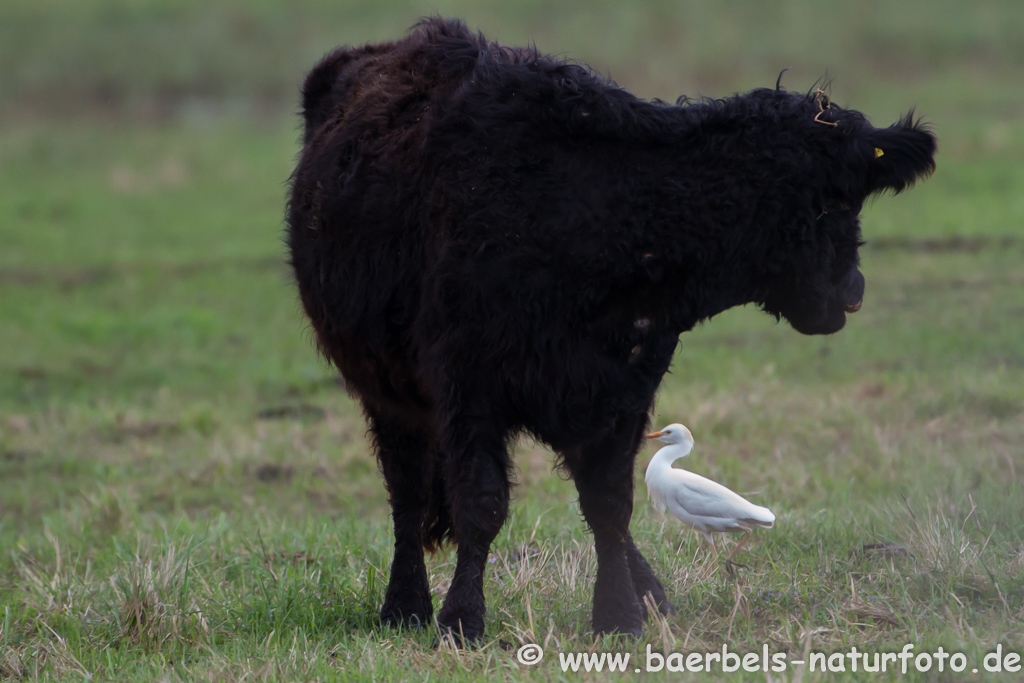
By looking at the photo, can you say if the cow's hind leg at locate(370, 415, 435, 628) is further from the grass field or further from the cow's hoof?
the grass field

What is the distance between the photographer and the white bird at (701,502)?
4.05 m

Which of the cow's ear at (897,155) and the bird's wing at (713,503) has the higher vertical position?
the cow's ear at (897,155)

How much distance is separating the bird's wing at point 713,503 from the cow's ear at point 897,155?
1.21m

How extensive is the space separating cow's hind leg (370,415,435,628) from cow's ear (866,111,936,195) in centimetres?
190

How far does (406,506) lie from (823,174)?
1996 millimetres

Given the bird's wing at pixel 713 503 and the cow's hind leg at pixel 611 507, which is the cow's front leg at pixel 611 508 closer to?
the cow's hind leg at pixel 611 507

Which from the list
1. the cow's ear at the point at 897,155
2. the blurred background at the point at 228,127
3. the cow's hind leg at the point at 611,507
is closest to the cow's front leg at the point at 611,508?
the cow's hind leg at the point at 611,507

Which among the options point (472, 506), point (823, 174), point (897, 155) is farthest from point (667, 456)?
point (897, 155)

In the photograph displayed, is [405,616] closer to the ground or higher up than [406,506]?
closer to the ground

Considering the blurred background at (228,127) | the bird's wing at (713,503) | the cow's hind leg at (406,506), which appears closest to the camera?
the bird's wing at (713,503)

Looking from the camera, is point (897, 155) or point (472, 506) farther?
point (472, 506)

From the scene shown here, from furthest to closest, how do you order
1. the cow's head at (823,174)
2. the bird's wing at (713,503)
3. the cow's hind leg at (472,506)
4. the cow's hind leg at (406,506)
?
the cow's hind leg at (406,506)
the bird's wing at (713,503)
the cow's hind leg at (472,506)
the cow's head at (823,174)

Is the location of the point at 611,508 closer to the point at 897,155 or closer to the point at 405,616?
the point at 405,616

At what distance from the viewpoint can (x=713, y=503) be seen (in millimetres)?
4070
